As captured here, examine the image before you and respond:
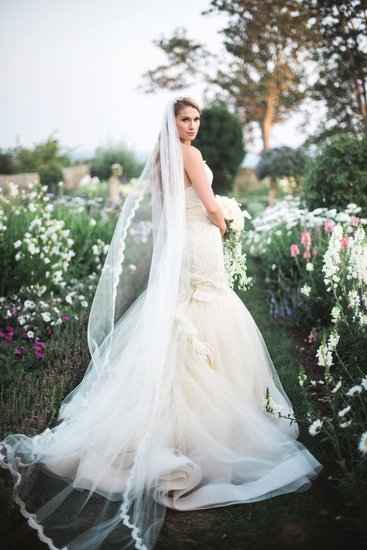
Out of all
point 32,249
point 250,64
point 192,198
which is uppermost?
point 250,64

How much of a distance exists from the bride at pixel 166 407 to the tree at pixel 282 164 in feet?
32.2

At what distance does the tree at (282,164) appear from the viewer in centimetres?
1312

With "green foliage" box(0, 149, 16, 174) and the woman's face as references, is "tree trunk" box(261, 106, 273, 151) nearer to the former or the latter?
"green foliage" box(0, 149, 16, 174)

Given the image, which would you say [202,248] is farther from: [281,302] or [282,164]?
[282,164]

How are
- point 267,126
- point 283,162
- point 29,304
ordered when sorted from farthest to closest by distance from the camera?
1. point 267,126
2. point 283,162
3. point 29,304

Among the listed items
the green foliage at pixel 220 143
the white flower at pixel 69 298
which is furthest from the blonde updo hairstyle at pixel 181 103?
the green foliage at pixel 220 143

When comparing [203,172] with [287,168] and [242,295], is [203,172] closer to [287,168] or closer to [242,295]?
[242,295]

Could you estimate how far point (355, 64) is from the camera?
13.2m

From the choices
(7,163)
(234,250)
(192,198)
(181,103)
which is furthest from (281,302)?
(7,163)

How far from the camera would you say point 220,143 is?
14492 millimetres

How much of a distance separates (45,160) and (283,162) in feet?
35.6

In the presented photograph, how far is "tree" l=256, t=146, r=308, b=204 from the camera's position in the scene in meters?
13.1

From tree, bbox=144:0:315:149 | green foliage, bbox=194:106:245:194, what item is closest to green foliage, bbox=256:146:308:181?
green foliage, bbox=194:106:245:194

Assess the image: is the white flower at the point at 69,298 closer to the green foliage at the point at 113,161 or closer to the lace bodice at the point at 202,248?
the lace bodice at the point at 202,248
